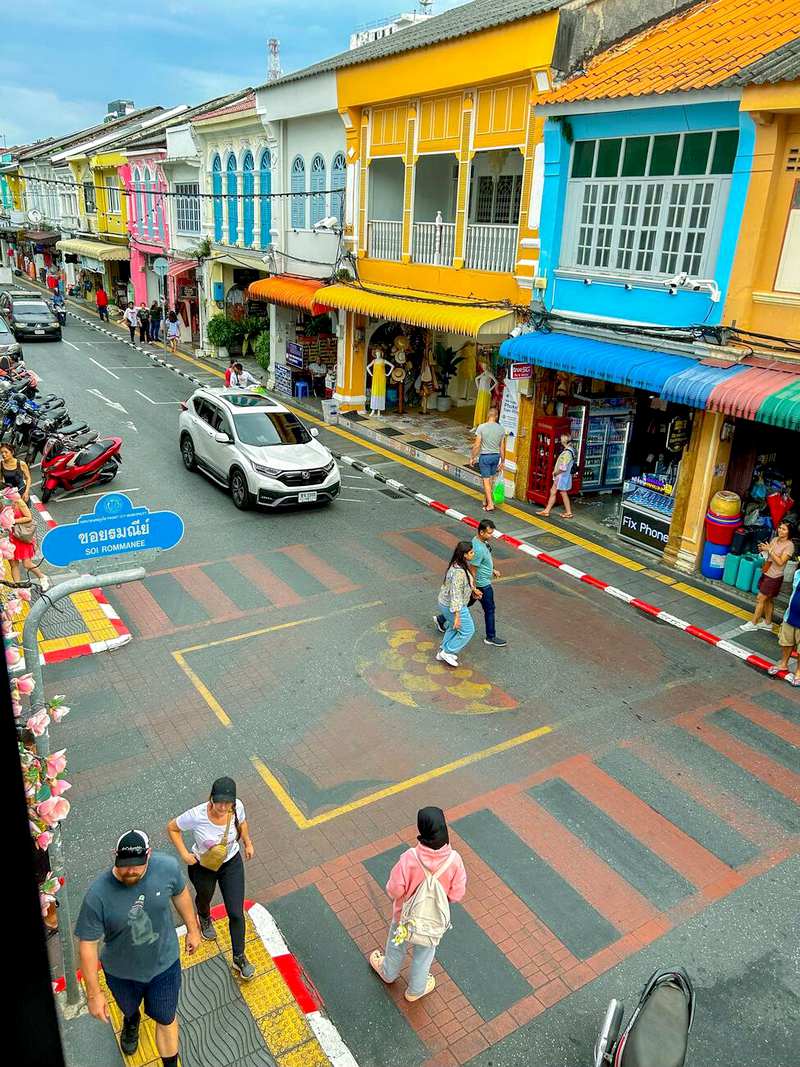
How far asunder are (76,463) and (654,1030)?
44.7ft

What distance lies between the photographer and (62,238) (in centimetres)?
5150

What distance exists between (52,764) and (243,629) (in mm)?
5584

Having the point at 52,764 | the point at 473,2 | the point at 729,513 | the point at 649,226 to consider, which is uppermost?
the point at 473,2

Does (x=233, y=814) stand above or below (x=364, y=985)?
above

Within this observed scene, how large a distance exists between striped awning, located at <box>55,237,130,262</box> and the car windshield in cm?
2897

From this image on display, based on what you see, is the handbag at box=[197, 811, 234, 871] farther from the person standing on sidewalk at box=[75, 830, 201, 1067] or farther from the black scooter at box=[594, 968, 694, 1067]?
the black scooter at box=[594, 968, 694, 1067]

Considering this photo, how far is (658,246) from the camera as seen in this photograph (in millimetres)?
12570

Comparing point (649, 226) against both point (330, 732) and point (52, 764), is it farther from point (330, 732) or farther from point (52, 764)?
point (52, 764)

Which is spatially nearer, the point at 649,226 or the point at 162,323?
the point at 649,226

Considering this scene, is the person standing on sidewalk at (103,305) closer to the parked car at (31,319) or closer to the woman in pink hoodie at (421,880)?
the parked car at (31,319)

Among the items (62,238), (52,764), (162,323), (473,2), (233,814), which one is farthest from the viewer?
(62,238)

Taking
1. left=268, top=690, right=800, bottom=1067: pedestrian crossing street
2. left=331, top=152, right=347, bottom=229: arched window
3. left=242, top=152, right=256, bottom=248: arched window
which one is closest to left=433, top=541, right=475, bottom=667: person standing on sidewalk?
left=268, top=690, right=800, bottom=1067: pedestrian crossing street

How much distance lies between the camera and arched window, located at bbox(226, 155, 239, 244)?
2653 cm

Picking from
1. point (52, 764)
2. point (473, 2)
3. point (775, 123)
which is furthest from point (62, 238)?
point (52, 764)
